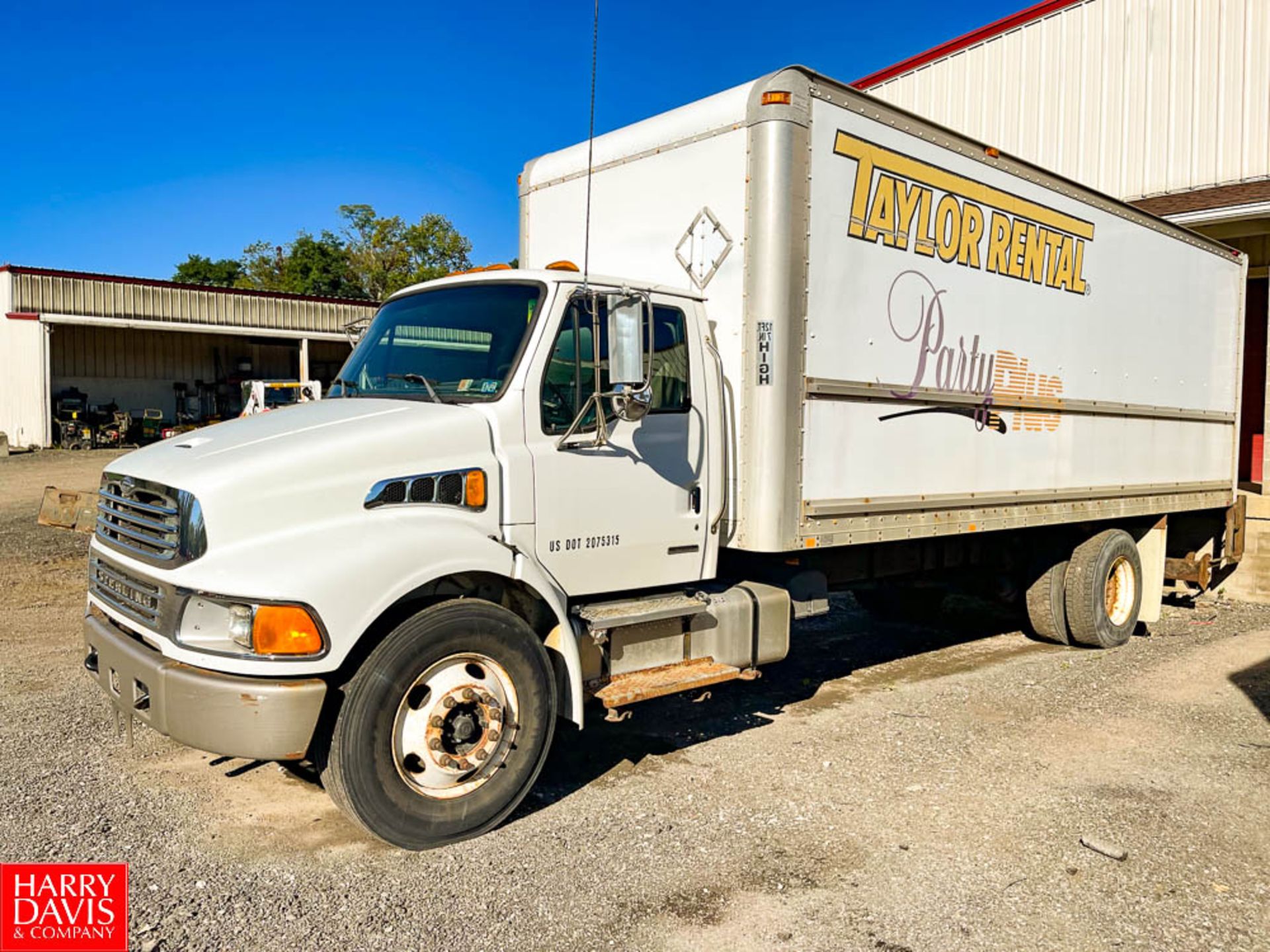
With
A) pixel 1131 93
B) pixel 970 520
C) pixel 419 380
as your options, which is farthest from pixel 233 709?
pixel 1131 93

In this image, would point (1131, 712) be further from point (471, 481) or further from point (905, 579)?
point (471, 481)

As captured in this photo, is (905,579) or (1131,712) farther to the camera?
(905,579)

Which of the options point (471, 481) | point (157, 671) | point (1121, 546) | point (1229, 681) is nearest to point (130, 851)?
point (157, 671)

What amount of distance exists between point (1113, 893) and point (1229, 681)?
14.2ft

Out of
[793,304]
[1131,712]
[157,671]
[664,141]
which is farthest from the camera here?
[1131,712]

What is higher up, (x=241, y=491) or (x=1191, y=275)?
(x=1191, y=275)

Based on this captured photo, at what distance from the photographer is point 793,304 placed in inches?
213

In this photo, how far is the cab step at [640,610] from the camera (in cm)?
495

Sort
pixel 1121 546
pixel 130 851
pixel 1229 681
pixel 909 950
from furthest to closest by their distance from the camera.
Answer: pixel 1121 546 → pixel 1229 681 → pixel 130 851 → pixel 909 950

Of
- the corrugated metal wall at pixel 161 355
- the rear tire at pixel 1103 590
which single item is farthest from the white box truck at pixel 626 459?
the corrugated metal wall at pixel 161 355

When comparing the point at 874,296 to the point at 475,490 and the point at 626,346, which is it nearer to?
the point at 626,346

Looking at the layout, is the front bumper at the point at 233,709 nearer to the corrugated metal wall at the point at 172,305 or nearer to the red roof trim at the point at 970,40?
the red roof trim at the point at 970,40

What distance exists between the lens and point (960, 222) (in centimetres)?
653

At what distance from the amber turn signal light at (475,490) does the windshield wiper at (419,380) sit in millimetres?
444
